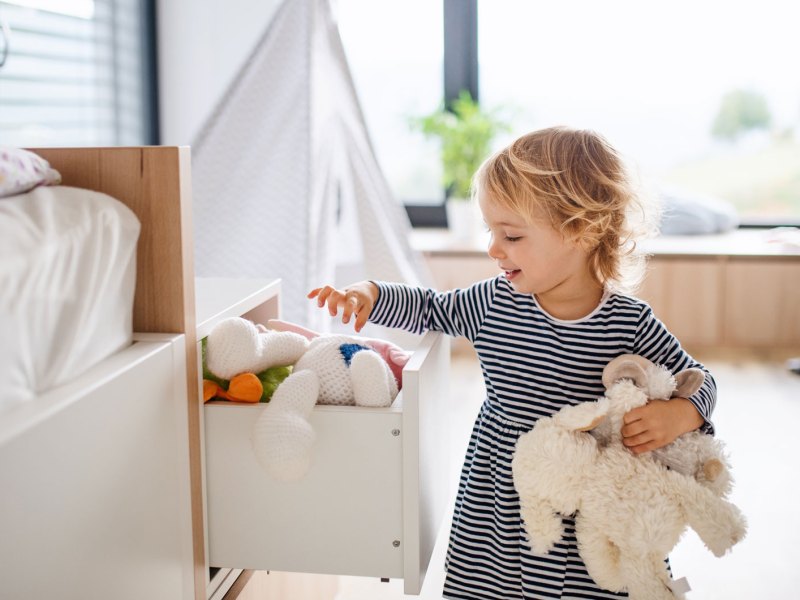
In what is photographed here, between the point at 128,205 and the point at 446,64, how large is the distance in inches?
113

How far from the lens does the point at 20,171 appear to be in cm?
89

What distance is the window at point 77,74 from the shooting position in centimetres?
248

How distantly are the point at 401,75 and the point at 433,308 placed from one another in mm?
2676

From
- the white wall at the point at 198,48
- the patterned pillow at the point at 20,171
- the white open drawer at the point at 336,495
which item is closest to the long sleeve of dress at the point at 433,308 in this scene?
the white open drawer at the point at 336,495

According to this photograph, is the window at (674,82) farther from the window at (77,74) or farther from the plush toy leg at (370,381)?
the plush toy leg at (370,381)

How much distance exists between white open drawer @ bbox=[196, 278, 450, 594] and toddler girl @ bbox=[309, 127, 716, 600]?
0.09 m

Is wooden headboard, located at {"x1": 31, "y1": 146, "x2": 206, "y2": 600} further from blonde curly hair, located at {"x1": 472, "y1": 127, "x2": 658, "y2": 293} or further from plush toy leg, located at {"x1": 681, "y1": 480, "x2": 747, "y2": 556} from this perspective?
plush toy leg, located at {"x1": 681, "y1": 480, "x2": 747, "y2": 556}

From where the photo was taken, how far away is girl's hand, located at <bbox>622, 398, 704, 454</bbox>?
3.46 ft

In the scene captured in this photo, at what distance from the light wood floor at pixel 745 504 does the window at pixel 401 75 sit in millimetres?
1094

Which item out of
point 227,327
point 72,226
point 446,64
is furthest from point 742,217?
point 72,226

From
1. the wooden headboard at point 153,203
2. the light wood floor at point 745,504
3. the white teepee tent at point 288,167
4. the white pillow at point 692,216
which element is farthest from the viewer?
the white pillow at point 692,216

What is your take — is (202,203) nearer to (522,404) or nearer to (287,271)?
(287,271)

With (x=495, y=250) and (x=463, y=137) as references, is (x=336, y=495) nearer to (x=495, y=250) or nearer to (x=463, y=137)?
(x=495, y=250)

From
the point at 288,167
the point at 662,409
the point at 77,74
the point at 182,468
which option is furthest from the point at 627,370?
the point at 77,74
